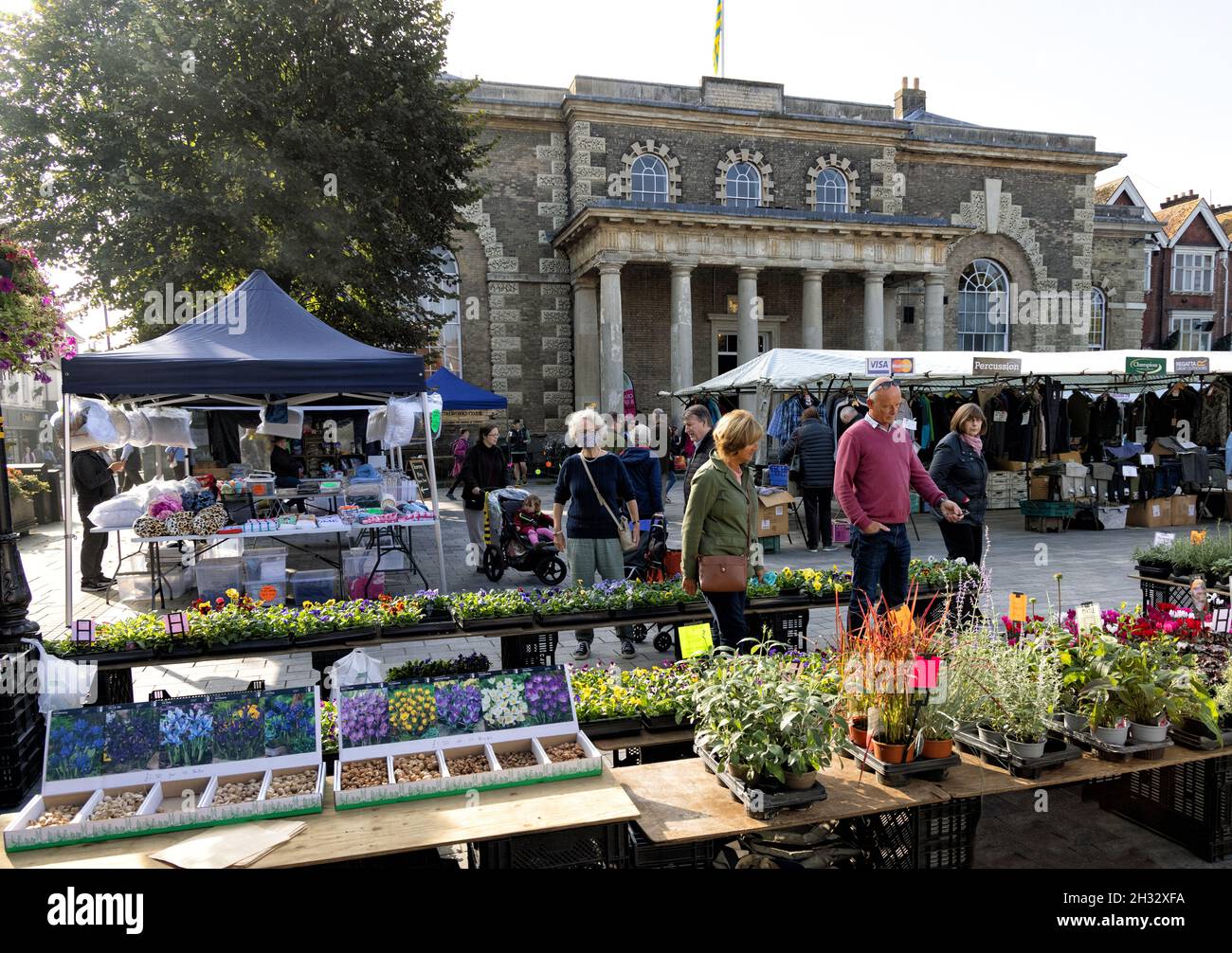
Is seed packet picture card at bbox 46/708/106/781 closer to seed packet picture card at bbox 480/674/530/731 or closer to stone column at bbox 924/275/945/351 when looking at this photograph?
seed packet picture card at bbox 480/674/530/731

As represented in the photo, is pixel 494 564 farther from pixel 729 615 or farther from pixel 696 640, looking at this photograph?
pixel 696 640

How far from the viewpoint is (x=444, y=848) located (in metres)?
3.83

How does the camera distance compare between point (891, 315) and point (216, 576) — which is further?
point (891, 315)

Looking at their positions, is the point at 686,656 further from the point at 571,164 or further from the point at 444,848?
the point at 571,164

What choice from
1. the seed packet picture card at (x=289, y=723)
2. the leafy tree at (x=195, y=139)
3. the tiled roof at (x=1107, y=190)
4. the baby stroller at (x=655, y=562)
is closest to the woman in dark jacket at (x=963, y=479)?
the baby stroller at (x=655, y=562)

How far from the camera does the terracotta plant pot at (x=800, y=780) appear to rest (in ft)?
9.20

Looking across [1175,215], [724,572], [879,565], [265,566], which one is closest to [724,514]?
[724,572]

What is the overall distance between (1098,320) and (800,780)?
3564 cm

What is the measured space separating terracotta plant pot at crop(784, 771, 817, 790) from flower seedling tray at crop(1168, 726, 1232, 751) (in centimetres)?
184

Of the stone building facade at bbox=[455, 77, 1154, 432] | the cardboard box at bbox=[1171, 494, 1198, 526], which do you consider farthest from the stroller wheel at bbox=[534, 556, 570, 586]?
the stone building facade at bbox=[455, 77, 1154, 432]

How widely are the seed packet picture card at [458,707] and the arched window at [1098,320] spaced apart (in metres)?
35.3

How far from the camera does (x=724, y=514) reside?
15.7 feet

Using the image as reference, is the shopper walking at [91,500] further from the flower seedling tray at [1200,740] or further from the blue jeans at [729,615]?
the flower seedling tray at [1200,740]
